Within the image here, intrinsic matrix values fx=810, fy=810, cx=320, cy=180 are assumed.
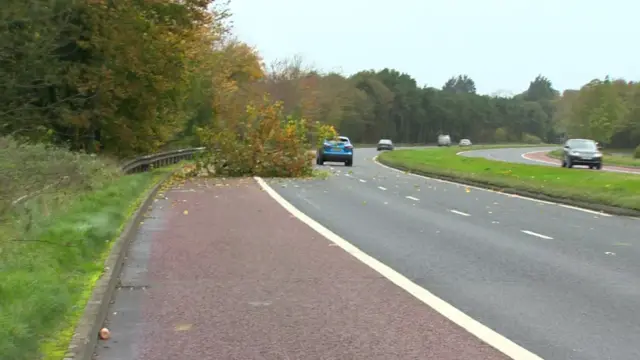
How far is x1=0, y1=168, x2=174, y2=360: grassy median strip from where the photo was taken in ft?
18.9

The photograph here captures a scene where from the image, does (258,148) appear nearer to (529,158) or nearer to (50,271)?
(50,271)

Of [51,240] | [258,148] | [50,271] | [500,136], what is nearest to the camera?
[50,271]

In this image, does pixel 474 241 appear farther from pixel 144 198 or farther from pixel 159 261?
pixel 144 198

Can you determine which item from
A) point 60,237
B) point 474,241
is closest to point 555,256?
point 474,241

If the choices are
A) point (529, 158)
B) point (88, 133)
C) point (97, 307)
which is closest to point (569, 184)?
point (88, 133)

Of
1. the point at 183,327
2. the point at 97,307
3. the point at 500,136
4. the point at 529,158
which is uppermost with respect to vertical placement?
the point at 97,307

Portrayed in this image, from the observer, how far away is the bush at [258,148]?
31.9m

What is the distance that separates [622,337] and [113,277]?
17.1ft

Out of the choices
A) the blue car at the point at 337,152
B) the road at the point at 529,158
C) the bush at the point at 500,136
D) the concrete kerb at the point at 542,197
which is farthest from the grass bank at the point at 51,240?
the bush at the point at 500,136

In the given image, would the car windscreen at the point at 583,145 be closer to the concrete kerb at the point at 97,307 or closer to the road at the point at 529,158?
the road at the point at 529,158

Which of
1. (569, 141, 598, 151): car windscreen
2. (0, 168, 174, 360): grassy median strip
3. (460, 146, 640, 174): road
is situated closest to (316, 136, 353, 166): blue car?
(569, 141, 598, 151): car windscreen

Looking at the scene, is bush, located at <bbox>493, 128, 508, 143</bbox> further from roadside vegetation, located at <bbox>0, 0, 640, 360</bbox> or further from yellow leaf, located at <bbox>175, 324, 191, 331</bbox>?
yellow leaf, located at <bbox>175, 324, 191, 331</bbox>

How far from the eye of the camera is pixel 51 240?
33.3ft

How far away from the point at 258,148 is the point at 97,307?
987 inches
